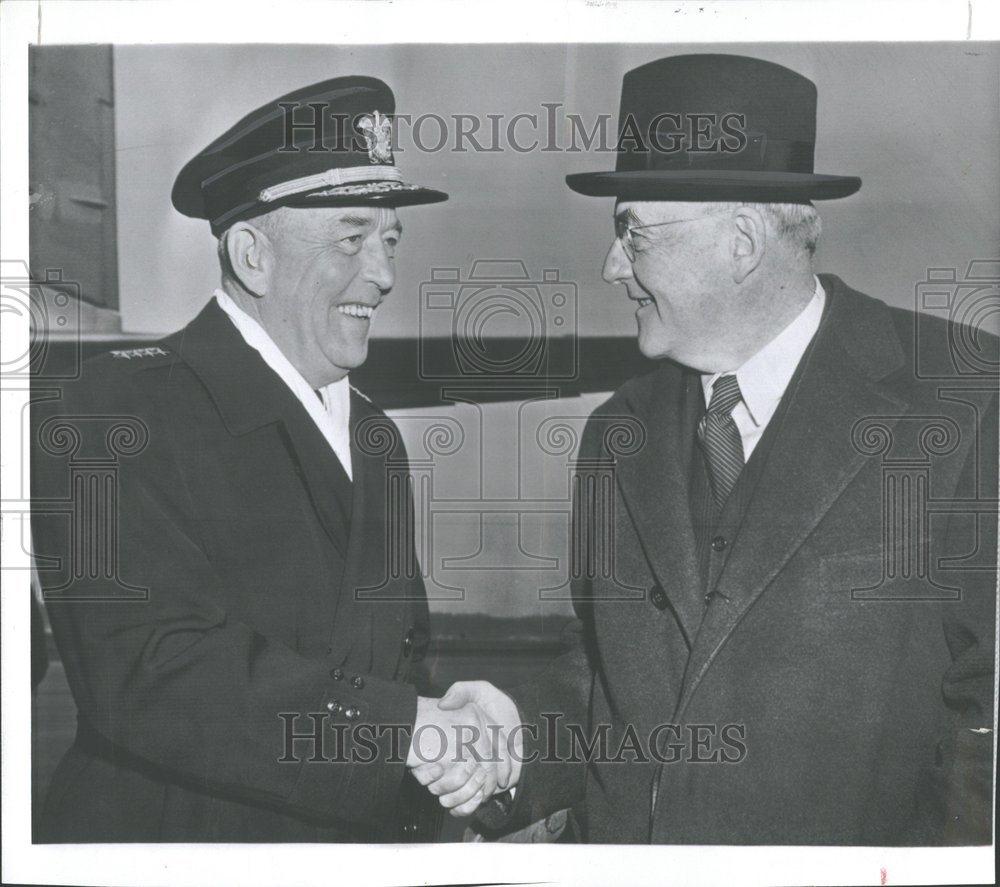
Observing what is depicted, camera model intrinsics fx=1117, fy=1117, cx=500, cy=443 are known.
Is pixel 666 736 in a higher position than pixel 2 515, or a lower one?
lower

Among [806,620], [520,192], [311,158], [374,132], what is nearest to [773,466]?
[806,620]

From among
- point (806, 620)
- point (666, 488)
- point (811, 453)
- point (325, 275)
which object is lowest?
point (806, 620)

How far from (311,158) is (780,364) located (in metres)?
1.61

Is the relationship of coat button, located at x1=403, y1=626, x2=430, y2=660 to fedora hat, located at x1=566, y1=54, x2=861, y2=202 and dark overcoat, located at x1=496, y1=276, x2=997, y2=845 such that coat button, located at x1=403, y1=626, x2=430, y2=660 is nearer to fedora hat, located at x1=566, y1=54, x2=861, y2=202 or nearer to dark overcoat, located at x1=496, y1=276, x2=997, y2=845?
dark overcoat, located at x1=496, y1=276, x2=997, y2=845

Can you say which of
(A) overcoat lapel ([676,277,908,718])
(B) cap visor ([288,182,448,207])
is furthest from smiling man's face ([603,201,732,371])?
(B) cap visor ([288,182,448,207])

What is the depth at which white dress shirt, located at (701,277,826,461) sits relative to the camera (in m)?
3.50

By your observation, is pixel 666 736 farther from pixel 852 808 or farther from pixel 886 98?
pixel 886 98

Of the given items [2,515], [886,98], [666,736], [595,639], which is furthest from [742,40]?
[2,515]

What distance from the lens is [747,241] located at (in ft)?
11.4

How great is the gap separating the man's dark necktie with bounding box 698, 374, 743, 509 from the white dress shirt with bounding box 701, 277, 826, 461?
0.08ft

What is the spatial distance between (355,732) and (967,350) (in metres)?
2.28

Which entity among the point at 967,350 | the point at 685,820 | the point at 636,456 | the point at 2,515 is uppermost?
the point at 967,350

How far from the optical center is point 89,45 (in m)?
3.58

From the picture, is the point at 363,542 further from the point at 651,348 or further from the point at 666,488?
the point at 651,348
